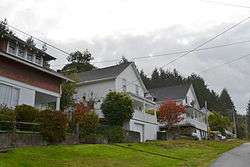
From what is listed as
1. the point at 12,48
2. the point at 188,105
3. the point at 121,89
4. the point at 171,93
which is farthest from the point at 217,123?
the point at 12,48

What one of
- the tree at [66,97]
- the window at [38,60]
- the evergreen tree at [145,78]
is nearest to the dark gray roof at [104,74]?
the tree at [66,97]

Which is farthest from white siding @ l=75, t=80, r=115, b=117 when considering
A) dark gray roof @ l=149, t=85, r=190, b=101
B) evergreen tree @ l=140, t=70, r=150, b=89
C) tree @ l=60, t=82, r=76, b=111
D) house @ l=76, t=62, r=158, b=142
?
evergreen tree @ l=140, t=70, r=150, b=89

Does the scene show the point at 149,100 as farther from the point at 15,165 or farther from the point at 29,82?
the point at 15,165

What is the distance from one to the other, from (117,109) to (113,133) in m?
6.29

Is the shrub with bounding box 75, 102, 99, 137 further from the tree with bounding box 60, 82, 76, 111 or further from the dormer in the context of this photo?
the tree with bounding box 60, 82, 76, 111

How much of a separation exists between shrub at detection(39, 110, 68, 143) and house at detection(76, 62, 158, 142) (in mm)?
19769

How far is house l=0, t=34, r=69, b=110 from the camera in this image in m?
29.2

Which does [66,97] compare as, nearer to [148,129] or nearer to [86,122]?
[86,122]

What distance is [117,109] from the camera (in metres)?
43.7

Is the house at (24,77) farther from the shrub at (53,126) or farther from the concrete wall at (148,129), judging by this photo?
the concrete wall at (148,129)

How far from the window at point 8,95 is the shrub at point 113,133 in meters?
9.28

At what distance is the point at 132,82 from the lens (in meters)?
54.9

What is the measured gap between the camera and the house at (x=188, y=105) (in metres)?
67.2

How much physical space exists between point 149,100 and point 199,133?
17697 mm
